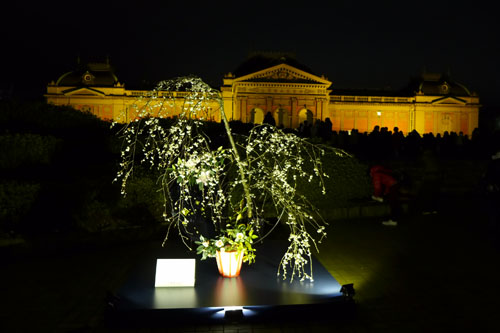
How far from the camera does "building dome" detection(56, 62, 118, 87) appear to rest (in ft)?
176

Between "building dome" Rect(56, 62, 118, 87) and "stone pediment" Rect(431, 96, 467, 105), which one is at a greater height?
"building dome" Rect(56, 62, 118, 87)

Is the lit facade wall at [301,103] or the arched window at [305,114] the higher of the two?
the lit facade wall at [301,103]

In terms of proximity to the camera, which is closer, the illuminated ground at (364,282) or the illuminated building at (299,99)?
the illuminated ground at (364,282)

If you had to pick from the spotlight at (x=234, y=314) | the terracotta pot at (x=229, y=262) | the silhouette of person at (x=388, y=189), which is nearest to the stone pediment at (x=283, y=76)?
the silhouette of person at (x=388, y=189)

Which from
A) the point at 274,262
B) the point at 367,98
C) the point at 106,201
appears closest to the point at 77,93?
the point at 367,98

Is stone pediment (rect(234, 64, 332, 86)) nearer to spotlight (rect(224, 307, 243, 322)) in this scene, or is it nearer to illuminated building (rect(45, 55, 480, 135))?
illuminated building (rect(45, 55, 480, 135))

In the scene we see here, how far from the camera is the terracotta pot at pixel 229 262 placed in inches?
195

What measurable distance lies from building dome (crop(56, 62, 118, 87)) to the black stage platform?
52.6 m

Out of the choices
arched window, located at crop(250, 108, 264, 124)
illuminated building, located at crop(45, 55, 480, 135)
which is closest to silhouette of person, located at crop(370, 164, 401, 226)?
illuminated building, located at crop(45, 55, 480, 135)

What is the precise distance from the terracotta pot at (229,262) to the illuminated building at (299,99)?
1664 inches

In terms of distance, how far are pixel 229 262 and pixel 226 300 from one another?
0.63m

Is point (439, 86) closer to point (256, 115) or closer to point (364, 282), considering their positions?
point (256, 115)

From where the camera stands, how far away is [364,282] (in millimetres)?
5719

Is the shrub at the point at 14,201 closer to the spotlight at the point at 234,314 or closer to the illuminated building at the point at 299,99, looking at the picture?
the spotlight at the point at 234,314
